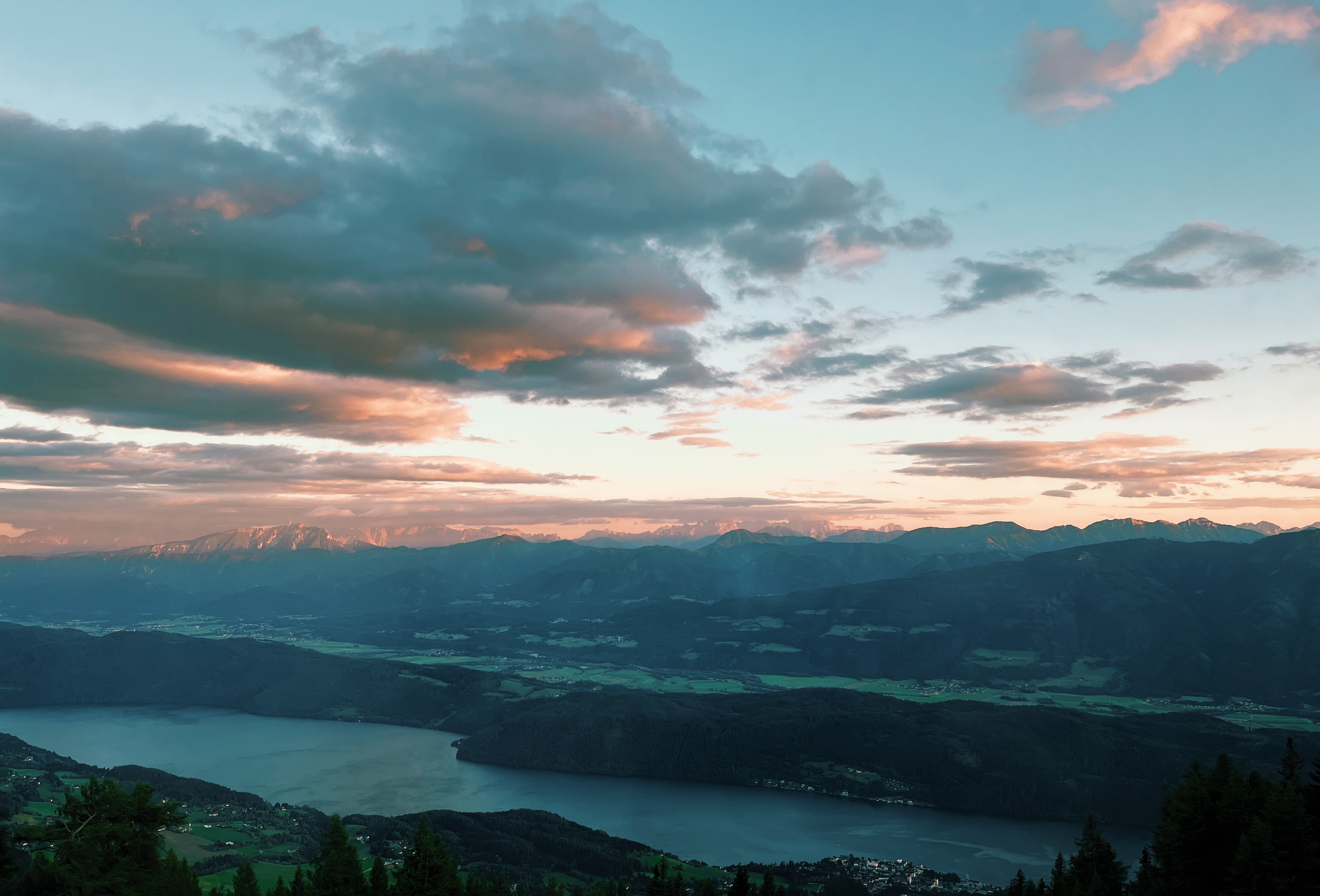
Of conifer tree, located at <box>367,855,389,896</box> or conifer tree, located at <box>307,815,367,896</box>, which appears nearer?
conifer tree, located at <box>307,815,367,896</box>

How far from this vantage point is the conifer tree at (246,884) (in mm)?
77438

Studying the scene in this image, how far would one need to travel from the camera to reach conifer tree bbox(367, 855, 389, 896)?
72.1m

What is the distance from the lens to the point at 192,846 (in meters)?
169

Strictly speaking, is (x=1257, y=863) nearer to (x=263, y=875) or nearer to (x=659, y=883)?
(x=659, y=883)

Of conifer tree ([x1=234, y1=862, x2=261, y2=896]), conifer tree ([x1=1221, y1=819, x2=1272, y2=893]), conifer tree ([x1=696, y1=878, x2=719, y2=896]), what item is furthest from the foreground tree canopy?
conifer tree ([x1=696, y1=878, x2=719, y2=896])

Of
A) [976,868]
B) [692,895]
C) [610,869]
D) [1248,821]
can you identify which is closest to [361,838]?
[610,869]

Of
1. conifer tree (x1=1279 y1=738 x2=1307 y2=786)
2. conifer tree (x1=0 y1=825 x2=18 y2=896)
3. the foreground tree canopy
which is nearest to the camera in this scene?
conifer tree (x1=0 y1=825 x2=18 y2=896)

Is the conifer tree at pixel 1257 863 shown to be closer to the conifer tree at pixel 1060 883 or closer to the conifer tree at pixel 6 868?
the conifer tree at pixel 1060 883

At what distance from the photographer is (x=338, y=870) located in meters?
66.8

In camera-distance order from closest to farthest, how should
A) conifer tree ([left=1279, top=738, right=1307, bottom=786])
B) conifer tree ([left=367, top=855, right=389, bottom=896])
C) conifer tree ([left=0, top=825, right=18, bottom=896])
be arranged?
conifer tree ([left=0, top=825, right=18, bottom=896]), conifer tree ([left=1279, top=738, right=1307, bottom=786]), conifer tree ([left=367, top=855, right=389, bottom=896])

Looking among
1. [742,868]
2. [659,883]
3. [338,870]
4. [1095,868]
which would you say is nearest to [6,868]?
[338,870]

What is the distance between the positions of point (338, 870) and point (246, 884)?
19.5 meters

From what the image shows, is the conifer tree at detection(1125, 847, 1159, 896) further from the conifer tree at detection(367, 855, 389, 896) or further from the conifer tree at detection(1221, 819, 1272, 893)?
the conifer tree at detection(367, 855, 389, 896)

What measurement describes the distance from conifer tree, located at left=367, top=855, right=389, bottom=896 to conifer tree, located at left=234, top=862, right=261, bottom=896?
1056 cm
